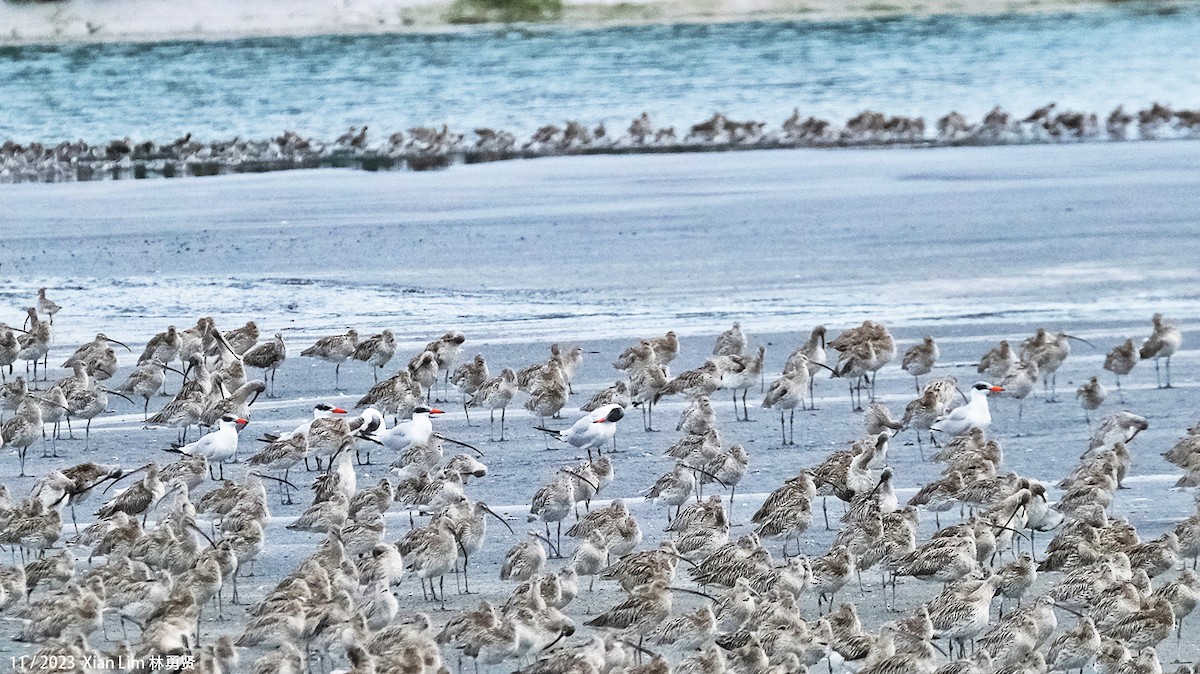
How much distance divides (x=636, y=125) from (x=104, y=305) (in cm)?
1858

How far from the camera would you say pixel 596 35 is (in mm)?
64000

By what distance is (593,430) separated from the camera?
1213 centimetres

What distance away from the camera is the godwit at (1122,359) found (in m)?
14.0

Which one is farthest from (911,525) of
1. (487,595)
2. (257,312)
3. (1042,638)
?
(257,312)

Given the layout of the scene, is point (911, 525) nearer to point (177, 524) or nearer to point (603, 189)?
point (177, 524)

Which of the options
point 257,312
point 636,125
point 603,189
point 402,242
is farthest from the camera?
point 636,125

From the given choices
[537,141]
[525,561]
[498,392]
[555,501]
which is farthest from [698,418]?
[537,141]

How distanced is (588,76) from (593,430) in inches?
1479

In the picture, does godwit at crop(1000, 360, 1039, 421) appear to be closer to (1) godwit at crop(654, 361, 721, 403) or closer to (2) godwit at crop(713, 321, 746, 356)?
(1) godwit at crop(654, 361, 721, 403)

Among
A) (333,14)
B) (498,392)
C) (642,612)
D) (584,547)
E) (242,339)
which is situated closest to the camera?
(642,612)

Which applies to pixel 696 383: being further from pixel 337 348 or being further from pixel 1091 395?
pixel 337 348

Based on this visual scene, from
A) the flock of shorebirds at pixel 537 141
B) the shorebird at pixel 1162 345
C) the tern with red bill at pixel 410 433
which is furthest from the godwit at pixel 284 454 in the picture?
the flock of shorebirds at pixel 537 141

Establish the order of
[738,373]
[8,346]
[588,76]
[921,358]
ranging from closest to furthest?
[738,373], [921,358], [8,346], [588,76]

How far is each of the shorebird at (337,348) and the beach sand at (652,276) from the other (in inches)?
7.9
